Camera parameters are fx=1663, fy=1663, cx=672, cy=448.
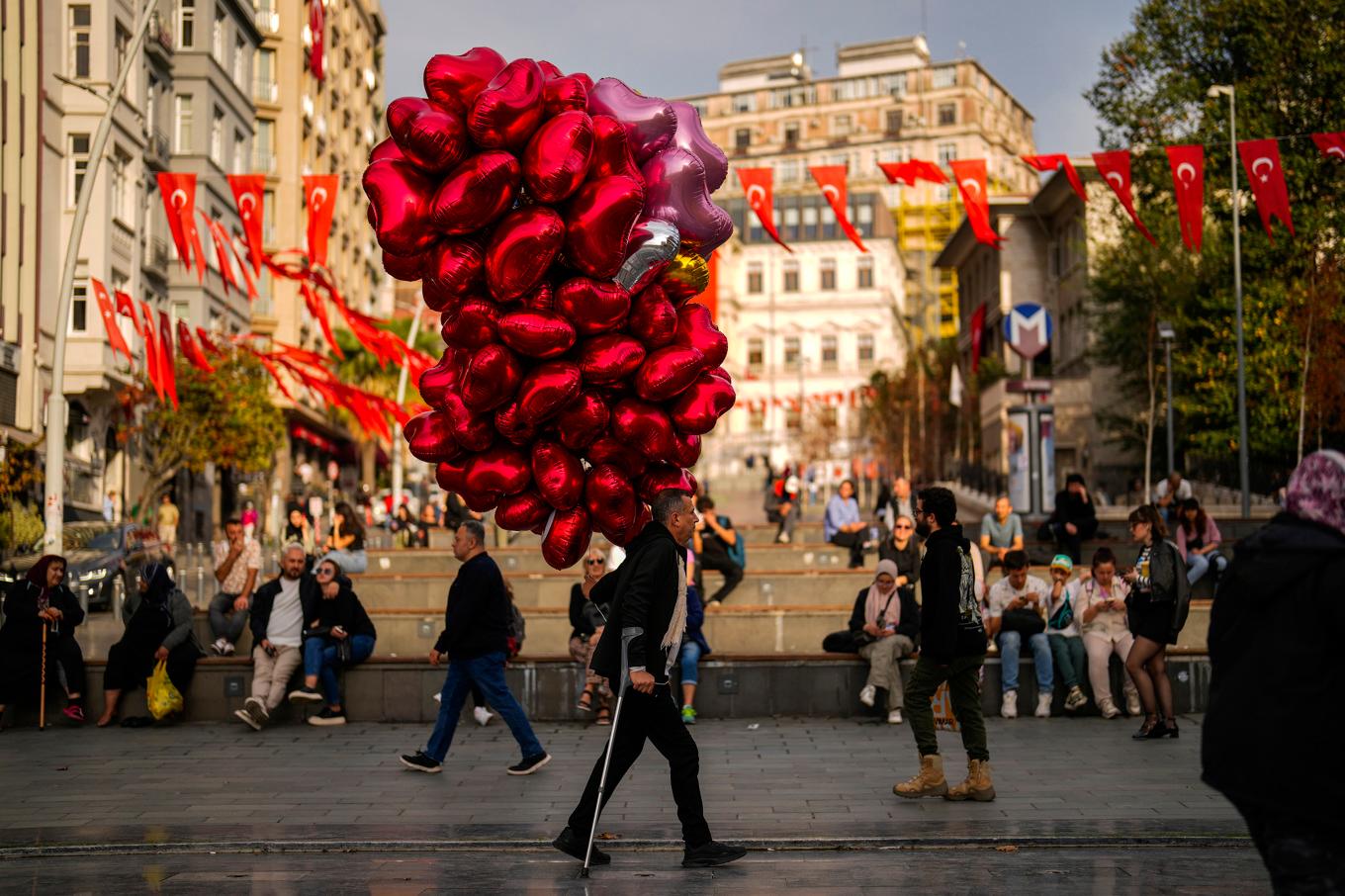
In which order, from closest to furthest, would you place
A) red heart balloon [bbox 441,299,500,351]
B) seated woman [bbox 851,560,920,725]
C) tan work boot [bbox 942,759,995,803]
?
red heart balloon [bbox 441,299,500,351] < tan work boot [bbox 942,759,995,803] < seated woman [bbox 851,560,920,725]

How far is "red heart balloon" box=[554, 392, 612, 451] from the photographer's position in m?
8.58

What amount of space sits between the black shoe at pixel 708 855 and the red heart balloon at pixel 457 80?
3.91 metres

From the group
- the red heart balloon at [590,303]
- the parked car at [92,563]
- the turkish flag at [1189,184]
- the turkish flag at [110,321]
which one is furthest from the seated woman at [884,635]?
the turkish flag at [110,321]

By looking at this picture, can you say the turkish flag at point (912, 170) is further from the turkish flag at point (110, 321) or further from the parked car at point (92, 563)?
the turkish flag at point (110, 321)

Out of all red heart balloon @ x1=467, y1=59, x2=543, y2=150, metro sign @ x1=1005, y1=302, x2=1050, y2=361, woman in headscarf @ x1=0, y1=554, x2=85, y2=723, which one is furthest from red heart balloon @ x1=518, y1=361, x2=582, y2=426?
metro sign @ x1=1005, y1=302, x2=1050, y2=361

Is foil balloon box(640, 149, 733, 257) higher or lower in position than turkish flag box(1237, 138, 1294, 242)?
lower

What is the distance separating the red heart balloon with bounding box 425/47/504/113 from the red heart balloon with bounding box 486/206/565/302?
2.15 ft

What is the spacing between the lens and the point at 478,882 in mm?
7809

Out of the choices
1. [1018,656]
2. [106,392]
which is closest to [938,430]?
[106,392]

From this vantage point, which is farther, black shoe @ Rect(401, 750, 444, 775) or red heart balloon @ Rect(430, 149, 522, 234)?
black shoe @ Rect(401, 750, 444, 775)

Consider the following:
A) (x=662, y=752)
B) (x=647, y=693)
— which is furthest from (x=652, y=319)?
(x=662, y=752)

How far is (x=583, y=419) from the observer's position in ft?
28.1

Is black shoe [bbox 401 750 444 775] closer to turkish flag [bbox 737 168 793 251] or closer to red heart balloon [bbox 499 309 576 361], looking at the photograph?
red heart balloon [bbox 499 309 576 361]

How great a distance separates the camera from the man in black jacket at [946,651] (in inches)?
386
